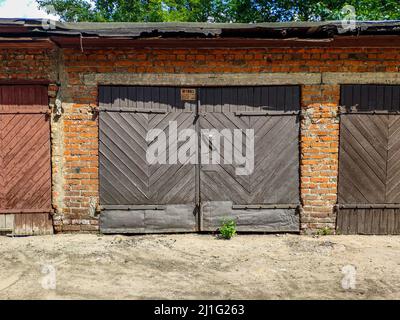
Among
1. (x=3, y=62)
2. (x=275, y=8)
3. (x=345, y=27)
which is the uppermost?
(x=275, y=8)

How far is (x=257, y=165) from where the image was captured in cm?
625

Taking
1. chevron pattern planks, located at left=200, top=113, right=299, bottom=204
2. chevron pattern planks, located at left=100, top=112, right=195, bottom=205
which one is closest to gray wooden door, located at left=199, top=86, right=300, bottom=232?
chevron pattern planks, located at left=200, top=113, right=299, bottom=204

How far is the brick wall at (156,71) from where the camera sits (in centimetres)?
604

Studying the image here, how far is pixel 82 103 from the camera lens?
610 cm

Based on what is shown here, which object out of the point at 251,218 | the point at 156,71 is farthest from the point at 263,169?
the point at 156,71

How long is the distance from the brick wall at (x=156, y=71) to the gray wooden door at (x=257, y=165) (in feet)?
0.89

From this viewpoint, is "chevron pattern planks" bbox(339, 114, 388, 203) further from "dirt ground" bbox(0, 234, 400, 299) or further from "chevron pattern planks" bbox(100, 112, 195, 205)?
"chevron pattern planks" bbox(100, 112, 195, 205)

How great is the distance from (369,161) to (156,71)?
4.01 meters

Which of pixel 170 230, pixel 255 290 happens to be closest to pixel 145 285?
pixel 255 290

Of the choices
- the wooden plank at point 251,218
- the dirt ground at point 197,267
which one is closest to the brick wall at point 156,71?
the wooden plank at point 251,218

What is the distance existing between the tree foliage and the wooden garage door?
9385 mm

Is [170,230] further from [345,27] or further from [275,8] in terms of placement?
[275,8]

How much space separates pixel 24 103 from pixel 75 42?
1.40 meters

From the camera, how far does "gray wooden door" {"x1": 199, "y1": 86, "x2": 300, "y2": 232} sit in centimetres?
616
